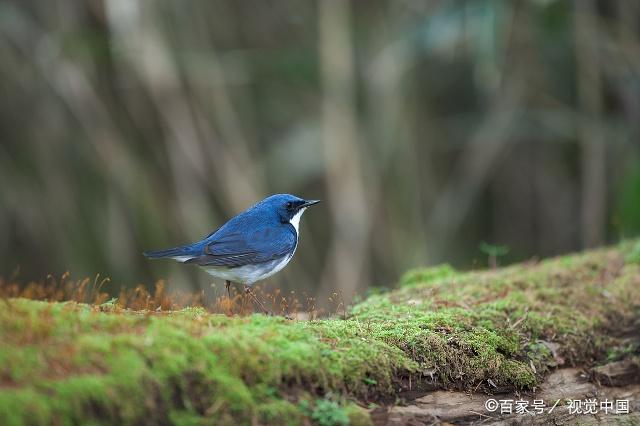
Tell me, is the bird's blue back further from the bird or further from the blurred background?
the blurred background

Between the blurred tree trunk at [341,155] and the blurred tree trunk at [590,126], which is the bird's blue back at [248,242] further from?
the blurred tree trunk at [590,126]

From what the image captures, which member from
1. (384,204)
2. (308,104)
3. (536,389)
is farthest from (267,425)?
(308,104)

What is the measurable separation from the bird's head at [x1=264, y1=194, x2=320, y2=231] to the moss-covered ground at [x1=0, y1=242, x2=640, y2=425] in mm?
920

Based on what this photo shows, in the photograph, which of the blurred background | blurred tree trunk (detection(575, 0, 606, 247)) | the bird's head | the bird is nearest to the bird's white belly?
the bird

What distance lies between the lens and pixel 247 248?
507cm

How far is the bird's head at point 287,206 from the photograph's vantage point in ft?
18.1

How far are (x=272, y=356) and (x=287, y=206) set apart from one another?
240 cm

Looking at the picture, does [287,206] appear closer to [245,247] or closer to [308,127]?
[245,247]

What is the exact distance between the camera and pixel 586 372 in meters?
4.52

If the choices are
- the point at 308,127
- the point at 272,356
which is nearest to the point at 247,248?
the point at 272,356

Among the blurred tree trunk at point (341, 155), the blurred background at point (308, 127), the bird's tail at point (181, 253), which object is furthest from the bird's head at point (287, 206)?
the blurred tree trunk at point (341, 155)

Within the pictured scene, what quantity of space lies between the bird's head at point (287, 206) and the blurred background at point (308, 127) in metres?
3.94

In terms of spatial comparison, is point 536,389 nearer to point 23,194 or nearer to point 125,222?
point 125,222

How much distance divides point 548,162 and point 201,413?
10.2 m
